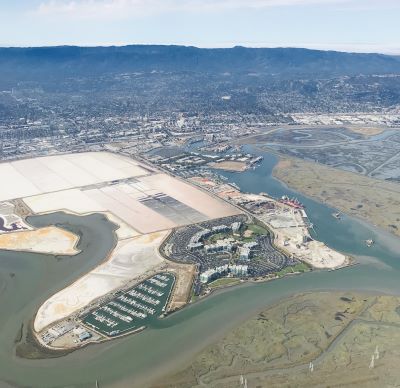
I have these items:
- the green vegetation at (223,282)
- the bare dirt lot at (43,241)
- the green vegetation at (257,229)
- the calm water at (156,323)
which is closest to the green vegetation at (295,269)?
the calm water at (156,323)

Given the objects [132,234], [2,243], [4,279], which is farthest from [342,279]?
[2,243]

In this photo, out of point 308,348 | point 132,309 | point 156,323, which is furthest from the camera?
point 132,309

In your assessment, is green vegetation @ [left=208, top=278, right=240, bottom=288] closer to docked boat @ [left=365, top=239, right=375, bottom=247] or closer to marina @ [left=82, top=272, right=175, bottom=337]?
marina @ [left=82, top=272, right=175, bottom=337]

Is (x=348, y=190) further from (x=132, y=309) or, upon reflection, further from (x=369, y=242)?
(x=132, y=309)

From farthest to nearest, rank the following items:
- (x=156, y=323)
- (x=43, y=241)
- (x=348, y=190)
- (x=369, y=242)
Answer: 1. (x=348, y=190)
2. (x=369, y=242)
3. (x=43, y=241)
4. (x=156, y=323)

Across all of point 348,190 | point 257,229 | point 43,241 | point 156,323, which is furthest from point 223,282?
point 348,190

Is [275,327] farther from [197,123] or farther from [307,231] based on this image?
[197,123]

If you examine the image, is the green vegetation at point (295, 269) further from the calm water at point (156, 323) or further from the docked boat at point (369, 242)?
the docked boat at point (369, 242)
